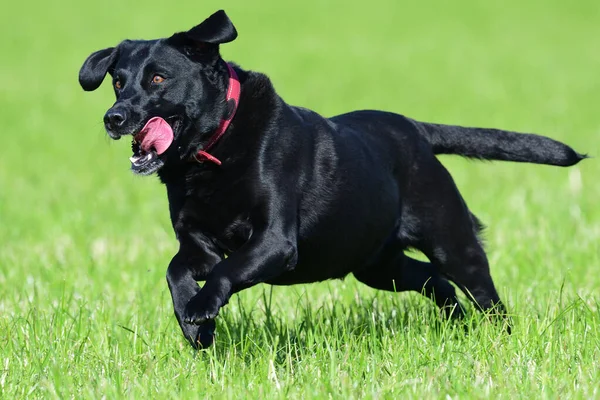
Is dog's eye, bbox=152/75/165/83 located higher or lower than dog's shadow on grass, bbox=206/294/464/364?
higher

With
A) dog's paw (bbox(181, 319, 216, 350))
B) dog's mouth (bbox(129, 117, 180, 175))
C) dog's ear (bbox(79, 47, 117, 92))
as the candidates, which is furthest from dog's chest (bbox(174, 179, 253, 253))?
dog's ear (bbox(79, 47, 117, 92))

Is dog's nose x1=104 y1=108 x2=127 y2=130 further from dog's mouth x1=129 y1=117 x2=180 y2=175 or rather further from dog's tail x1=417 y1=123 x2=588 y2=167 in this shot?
dog's tail x1=417 y1=123 x2=588 y2=167

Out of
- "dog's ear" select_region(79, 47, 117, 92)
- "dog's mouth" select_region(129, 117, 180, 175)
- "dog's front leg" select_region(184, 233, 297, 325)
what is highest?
"dog's ear" select_region(79, 47, 117, 92)

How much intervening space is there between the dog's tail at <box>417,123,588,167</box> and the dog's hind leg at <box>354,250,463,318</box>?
25.4 inches

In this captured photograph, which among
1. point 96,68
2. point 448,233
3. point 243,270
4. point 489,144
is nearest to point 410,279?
point 448,233

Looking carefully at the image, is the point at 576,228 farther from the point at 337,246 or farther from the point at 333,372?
the point at 333,372

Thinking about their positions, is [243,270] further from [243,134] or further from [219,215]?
[243,134]

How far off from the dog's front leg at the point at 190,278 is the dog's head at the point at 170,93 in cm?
43

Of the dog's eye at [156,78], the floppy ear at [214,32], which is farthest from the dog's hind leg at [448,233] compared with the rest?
the dog's eye at [156,78]

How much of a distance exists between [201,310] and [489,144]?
221 centimetres

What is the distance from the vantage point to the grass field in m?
4.07

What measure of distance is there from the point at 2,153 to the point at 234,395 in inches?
453

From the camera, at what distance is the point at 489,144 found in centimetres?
552

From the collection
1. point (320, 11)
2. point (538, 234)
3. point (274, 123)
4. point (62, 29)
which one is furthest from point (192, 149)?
point (320, 11)
